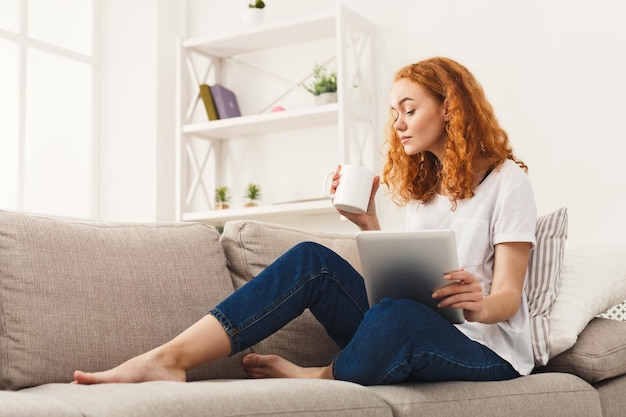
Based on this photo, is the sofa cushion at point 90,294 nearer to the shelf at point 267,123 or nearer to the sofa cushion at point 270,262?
the sofa cushion at point 270,262

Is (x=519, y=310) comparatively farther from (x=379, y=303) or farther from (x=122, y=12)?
(x=122, y=12)

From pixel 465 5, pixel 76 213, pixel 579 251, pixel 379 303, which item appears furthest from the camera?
pixel 76 213

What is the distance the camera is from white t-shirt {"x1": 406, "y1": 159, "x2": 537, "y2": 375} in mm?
1809

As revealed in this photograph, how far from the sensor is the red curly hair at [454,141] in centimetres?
193

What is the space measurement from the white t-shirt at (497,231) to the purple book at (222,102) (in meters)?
1.90

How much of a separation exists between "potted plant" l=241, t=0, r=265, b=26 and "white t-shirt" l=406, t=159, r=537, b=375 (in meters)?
1.92

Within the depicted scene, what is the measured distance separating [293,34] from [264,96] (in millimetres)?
322

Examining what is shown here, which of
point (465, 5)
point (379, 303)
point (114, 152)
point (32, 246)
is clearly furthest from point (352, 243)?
point (114, 152)

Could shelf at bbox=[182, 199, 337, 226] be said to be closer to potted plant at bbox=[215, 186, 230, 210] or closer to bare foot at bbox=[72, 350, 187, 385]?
potted plant at bbox=[215, 186, 230, 210]

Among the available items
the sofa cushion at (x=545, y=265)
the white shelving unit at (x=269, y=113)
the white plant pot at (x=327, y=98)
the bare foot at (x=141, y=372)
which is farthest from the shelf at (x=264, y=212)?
the bare foot at (x=141, y=372)

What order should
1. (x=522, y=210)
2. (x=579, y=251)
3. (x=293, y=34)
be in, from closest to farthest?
(x=522, y=210), (x=579, y=251), (x=293, y=34)

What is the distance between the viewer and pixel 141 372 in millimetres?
1517

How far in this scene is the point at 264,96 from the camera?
3748mm

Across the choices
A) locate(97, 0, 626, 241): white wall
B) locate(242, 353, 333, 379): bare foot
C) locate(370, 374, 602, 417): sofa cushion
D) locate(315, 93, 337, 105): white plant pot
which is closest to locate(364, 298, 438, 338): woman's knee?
locate(370, 374, 602, 417): sofa cushion
